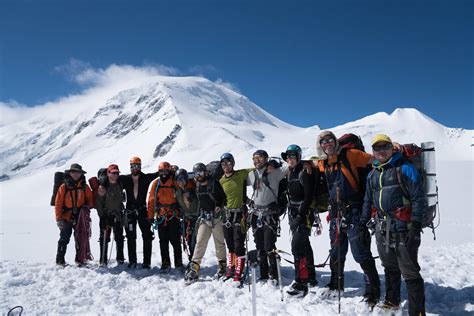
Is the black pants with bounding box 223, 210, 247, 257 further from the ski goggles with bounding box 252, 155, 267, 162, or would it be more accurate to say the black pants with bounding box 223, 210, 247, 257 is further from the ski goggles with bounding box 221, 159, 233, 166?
the ski goggles with bounding box 252, 155, 267, 162

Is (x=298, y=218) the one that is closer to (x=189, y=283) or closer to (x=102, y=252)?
(x=189, y=283)

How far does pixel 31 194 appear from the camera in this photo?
68.8 meters

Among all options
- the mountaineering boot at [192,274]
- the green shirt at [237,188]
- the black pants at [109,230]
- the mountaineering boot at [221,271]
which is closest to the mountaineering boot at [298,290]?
the mountaineering boot at [221,271]

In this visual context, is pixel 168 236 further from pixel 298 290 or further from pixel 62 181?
pixel 298 290

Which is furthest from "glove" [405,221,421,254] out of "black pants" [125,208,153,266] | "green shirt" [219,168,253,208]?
"black pants" [125,208,153,266]

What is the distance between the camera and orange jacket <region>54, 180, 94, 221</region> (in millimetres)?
8716

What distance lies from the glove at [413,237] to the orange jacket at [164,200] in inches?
205

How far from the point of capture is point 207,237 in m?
8.02

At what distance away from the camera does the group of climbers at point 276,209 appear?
5160 millimetres

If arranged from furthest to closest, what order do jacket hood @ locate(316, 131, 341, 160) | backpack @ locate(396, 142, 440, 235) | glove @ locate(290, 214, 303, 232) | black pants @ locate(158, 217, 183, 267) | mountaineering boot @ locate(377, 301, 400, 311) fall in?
1. black pants @ locate(158, 217, 183, 267)
2. glove @ locate(290, 214, 303, 232)
3. jacket hood @ locate(316, 131, 341, 160)
4. backpack @ locate(396, 142, 440, 235)
5. mountaineering boot @ locate(377, 301, 400, 311)

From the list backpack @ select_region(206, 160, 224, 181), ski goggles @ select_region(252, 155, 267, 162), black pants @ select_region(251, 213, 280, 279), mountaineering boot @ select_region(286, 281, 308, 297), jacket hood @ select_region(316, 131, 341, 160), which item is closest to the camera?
jacket hood @ select_region(316, 131, 341, 160)

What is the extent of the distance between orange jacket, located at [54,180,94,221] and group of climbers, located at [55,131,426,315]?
0.07ft

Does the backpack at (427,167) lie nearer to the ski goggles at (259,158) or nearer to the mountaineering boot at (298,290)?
the mountaineering boot at (298,290)

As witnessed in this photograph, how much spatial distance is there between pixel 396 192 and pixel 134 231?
6.18m
